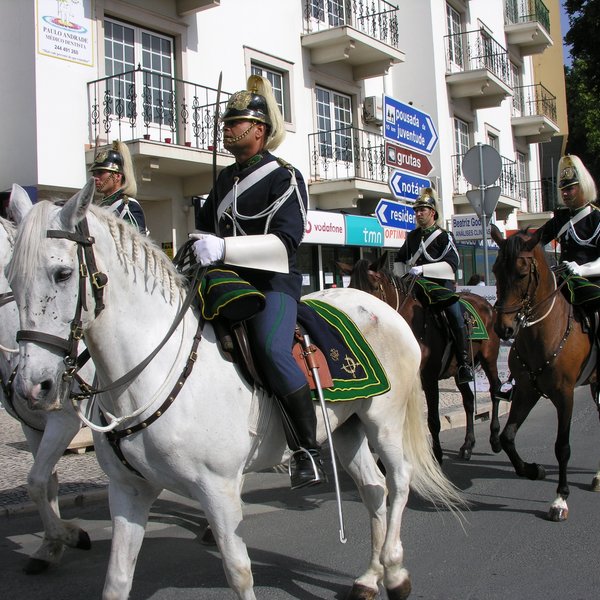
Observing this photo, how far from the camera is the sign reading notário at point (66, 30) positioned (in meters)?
11.1

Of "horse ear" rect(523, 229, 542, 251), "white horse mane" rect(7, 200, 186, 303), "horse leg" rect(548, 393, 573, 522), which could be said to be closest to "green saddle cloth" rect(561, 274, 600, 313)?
"horse ear" rect(523, 229, 542, 251)

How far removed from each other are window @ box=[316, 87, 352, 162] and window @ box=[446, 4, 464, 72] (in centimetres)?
620

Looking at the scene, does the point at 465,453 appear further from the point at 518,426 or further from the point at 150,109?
the point at 150,109

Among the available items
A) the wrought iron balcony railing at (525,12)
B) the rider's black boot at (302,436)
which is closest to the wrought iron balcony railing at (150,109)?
the rider's black boot at (302,436)

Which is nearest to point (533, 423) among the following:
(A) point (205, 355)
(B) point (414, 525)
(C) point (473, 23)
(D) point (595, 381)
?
(D) point (595, 381)

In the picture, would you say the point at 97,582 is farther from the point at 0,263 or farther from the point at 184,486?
the point at 0,263

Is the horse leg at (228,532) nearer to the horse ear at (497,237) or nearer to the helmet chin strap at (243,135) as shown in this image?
the helmet chin strap at (243,135)

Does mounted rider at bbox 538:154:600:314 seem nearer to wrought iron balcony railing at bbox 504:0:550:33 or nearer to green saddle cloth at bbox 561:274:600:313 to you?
green saddle cloth at bbox 561:274:600:313

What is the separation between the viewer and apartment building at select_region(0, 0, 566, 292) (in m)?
11.3

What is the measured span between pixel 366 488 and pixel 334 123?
14.7m

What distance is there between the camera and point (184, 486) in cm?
296

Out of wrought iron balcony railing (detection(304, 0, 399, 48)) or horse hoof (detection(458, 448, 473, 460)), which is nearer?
horse hoof (detection(458, 448, 473, 460))

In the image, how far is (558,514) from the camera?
521 centimetres

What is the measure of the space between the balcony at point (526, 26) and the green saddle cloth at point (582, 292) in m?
25.2
